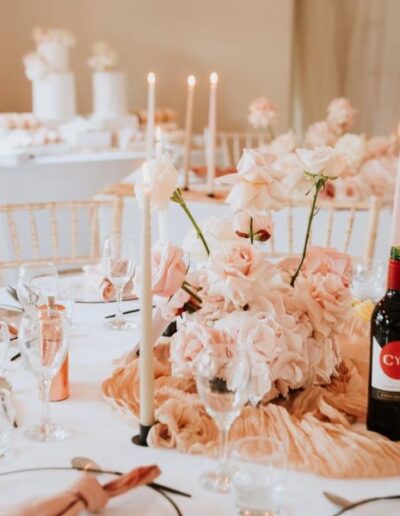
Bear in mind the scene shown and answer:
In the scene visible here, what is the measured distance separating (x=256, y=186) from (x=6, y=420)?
512 millimetres

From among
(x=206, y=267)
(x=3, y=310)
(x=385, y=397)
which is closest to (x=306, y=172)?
(x=206, y=267)

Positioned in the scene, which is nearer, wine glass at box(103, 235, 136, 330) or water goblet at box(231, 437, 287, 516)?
water goblet at box(231, 437, 287, 516)

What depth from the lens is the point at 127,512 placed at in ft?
3.40

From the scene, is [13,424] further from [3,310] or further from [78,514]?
[3,310]

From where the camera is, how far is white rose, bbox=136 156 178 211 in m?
1.24

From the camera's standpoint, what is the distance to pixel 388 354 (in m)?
1.15

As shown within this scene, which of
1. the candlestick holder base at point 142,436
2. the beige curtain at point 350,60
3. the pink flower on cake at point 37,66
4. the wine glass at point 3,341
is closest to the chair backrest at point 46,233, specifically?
the pink flower on cake at point 37,66

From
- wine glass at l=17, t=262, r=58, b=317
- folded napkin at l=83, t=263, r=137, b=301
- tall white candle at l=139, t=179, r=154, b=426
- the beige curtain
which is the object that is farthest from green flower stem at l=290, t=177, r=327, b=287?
the beige curtain

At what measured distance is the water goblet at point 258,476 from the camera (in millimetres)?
1028

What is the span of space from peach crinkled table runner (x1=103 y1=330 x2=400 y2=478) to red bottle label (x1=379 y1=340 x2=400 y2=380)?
103mm

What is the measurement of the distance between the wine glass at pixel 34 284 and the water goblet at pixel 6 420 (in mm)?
416

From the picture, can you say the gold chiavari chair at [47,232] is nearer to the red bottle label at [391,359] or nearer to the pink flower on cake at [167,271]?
the pink flower on cake at [167,271]

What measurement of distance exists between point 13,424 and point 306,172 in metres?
0.60

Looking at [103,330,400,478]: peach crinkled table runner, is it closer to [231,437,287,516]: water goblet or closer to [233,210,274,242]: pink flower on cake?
[231,437,287,516]: water goblet
